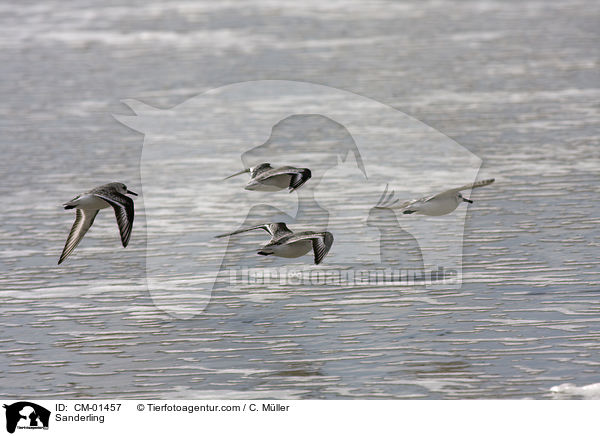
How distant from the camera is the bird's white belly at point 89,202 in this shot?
30.1ft

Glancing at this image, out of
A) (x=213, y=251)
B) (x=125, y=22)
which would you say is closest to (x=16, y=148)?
(x=213, y=251)

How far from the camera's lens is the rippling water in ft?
27.1

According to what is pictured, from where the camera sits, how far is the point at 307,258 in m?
11.0

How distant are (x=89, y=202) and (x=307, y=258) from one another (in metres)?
2.41

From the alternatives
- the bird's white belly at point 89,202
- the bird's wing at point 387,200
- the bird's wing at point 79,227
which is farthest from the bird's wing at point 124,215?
the bird's wing at point 387,200

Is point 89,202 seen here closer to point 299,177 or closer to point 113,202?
point 113,202

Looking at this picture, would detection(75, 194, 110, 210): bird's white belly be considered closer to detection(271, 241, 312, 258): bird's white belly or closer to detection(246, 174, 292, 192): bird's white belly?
detection(246, 174, 292, 192): bird's white belly

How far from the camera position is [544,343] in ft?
28.2
